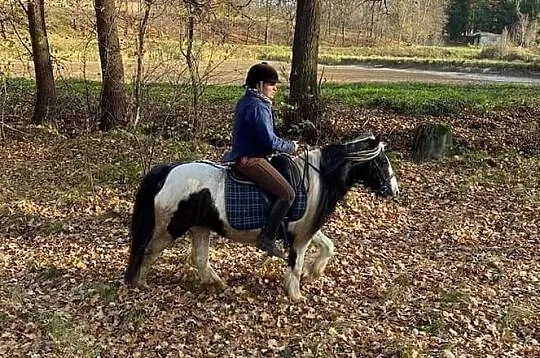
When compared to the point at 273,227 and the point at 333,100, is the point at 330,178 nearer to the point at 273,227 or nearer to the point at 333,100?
the point at 273,227

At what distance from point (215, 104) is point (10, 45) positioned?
6.87 meters

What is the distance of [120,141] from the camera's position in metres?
13.5

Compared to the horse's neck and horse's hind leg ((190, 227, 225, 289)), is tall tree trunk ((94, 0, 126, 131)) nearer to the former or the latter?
horse's hind leg ((190, 227, 225, 289))

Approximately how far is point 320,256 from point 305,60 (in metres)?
6.98

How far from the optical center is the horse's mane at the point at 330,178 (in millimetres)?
6516

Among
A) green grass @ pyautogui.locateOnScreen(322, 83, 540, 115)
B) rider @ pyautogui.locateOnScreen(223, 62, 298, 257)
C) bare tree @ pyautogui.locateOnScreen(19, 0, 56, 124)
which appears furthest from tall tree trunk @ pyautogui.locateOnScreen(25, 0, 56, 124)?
rider @ pyautogui.locateOnScreen(223, 62, 298, 257)

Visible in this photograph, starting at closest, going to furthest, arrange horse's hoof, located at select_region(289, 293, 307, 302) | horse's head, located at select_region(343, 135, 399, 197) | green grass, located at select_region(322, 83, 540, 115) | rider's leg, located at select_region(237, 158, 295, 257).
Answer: rider's leg, located at select_region(237, 158, 295, 257) < horse's head, located at select_region(343, 135, 399, 197) < horse's hoof, located at select_region(289, 293, 307, 302) < green grass, located at select_region(322, 83, 540, 115)

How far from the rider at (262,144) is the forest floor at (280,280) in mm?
948

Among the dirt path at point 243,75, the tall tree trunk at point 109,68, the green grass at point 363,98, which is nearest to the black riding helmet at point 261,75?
the dirt path at point 243,75

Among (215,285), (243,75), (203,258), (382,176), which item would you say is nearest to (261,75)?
(382,176)

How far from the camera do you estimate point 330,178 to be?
21.5ft

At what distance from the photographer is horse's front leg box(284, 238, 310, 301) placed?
671 centimetres

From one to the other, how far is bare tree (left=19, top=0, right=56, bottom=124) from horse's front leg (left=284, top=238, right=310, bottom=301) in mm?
10538

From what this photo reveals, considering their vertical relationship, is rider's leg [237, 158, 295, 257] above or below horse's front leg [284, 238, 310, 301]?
above
